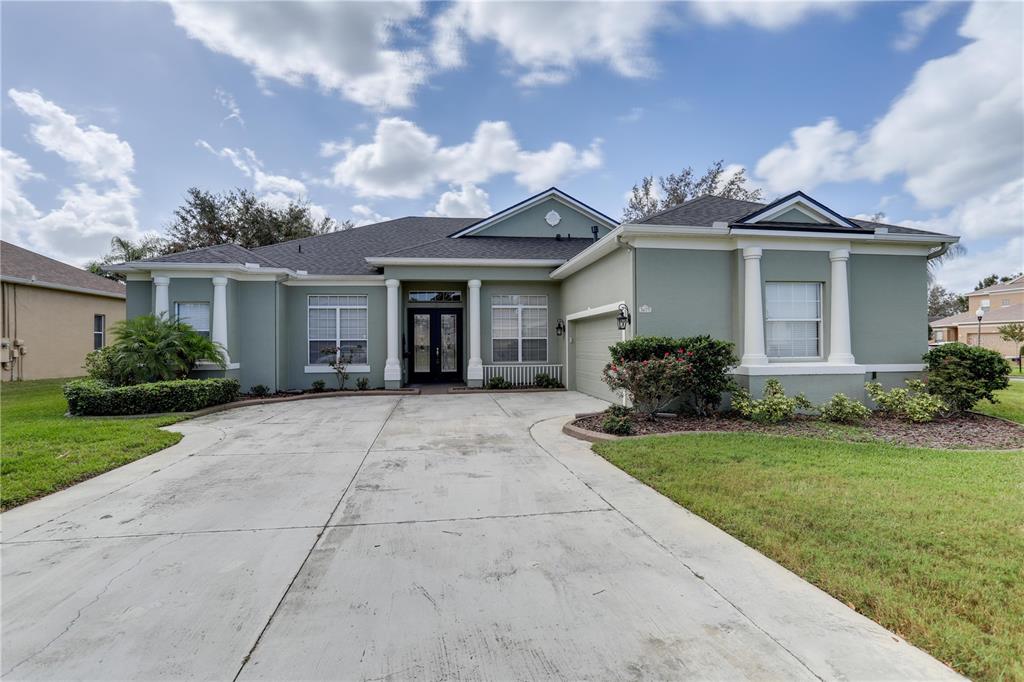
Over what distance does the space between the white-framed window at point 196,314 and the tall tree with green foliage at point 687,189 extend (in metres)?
23.6

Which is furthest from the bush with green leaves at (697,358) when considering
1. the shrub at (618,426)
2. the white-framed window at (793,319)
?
the white-framed window at (793,319)

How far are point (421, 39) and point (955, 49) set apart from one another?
11792 millimetres

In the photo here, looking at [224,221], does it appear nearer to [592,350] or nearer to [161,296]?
[161,296]

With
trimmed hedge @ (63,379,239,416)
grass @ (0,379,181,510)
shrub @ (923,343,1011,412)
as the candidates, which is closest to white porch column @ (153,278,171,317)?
trimmed hedge @ (63,379,239,416)

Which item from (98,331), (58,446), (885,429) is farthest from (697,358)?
(98,331)

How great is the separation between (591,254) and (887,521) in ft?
24.8

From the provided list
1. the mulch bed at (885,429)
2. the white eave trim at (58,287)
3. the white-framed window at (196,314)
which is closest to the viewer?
the mulch bed at (885,429)

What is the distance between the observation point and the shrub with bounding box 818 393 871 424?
25.0ft

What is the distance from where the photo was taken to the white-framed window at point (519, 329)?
13.4 metres

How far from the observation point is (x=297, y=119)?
13867 millimetres

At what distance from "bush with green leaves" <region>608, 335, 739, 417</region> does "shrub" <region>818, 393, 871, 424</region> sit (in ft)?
5.31

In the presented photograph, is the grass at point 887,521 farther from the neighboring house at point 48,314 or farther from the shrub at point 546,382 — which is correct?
the neighboring house at point 48,314

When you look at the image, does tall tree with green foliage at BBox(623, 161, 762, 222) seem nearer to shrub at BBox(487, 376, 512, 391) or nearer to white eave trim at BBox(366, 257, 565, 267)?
white eave trim at BBox(366, 257, 565, 267)

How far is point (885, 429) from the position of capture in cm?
723
